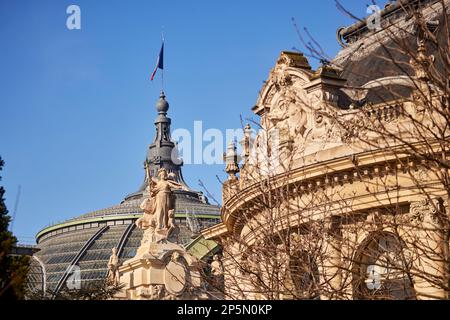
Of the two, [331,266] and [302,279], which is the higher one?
[302,279]

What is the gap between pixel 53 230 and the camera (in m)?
121

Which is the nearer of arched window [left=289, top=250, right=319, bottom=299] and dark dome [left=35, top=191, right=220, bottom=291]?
arched window [left=289, top=250, right=319, bottom=299]

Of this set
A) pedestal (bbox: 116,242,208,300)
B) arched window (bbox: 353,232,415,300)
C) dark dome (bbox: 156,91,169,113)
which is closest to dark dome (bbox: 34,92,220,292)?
dark dome (bbox: 156,91,169,113)

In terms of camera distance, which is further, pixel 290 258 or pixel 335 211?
pixel 335 211

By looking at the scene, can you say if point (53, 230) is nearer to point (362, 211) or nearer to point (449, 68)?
point (362, 211)

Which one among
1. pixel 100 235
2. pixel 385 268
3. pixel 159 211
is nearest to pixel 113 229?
pixel 100 235

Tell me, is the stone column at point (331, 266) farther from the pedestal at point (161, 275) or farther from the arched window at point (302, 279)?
the pedestal at point (161, 275)

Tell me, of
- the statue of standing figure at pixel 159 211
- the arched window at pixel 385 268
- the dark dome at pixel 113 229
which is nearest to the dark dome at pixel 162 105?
the dark dome at pixel 113 229

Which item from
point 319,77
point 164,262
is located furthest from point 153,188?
point 319,77

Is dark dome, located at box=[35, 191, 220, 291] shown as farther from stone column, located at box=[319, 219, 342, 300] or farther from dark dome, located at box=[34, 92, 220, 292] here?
stone column, located at box=[319, 219, 342, 300]

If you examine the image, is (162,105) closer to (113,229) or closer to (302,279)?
(113,229)

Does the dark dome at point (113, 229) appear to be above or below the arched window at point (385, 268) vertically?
above

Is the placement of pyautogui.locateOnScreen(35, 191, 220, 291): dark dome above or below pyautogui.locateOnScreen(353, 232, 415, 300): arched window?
above
